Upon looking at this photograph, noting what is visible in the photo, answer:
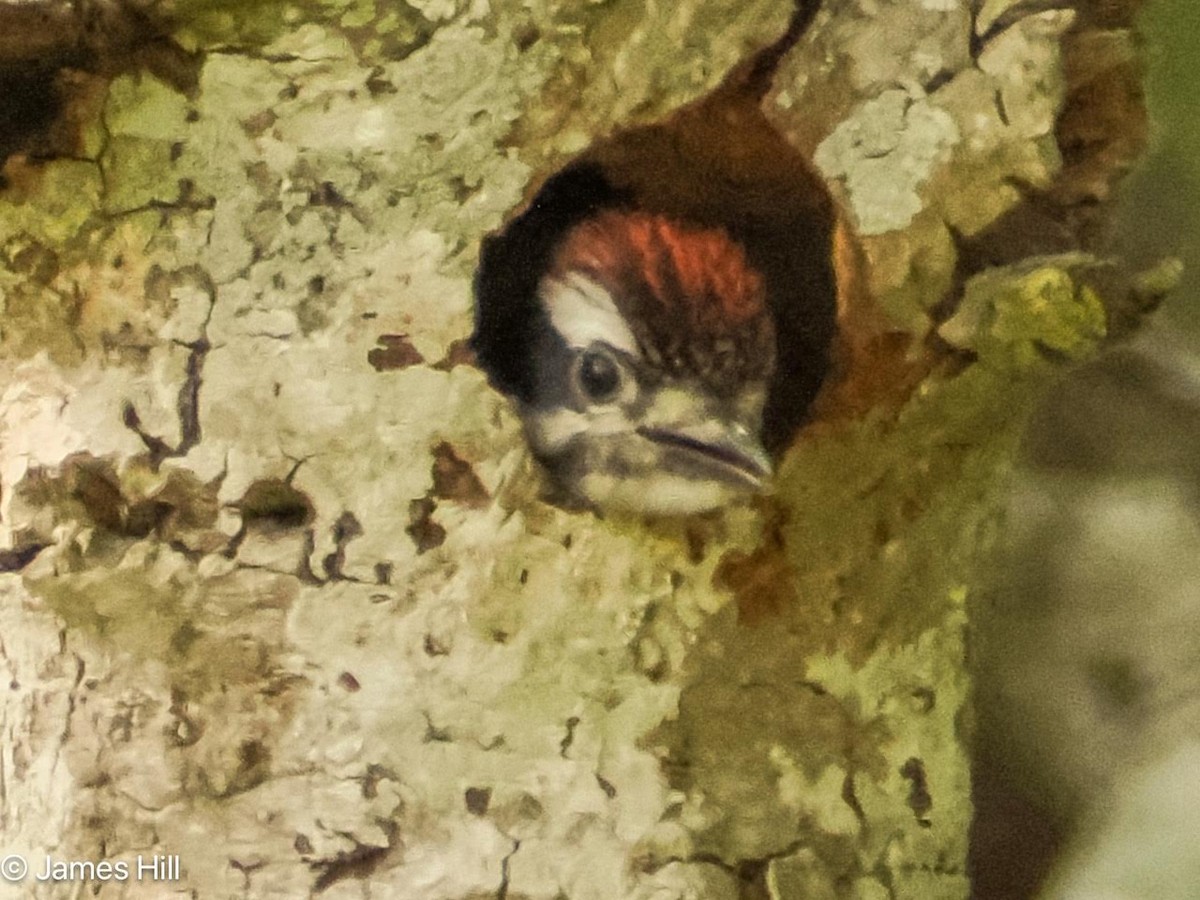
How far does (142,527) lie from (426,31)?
32cm

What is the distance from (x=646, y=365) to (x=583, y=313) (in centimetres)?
5

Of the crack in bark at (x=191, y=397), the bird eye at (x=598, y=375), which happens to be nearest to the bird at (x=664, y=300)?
the bird eye at (x=598, y=375)

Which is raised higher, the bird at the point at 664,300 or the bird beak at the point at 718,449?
the bird at the point at 664,300

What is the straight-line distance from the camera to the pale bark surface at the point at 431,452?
0.63 m

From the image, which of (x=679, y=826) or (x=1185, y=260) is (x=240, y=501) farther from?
(x=1185, y=260)

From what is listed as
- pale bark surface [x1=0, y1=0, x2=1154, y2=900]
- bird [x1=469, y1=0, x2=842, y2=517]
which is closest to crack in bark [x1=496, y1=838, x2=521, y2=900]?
pale bark surface [x1=0, y1=0, x2=1154, y2=900]

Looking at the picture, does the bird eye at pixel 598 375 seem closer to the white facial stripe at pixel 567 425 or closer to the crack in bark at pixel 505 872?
the white facial stripe at pixel 567 425

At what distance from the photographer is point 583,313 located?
2.04 feet

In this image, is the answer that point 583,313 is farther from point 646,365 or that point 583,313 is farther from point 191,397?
point 191,397

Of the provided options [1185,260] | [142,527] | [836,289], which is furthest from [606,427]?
[1185,260]

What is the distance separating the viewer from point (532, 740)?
644 mm

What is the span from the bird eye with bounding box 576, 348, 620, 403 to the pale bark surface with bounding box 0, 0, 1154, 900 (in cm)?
5

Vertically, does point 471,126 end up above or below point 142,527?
above

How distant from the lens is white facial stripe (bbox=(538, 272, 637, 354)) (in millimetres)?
611
